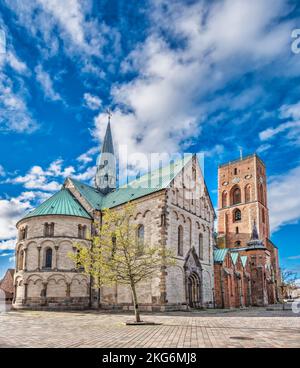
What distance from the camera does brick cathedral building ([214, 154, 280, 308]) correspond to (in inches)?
1928

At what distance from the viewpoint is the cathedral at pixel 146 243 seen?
35.8 m

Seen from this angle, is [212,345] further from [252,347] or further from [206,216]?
[206,216]

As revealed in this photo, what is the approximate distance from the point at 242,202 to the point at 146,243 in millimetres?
48203

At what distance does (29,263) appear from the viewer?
124 feet

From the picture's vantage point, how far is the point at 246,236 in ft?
237

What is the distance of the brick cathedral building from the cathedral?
17.9 inches

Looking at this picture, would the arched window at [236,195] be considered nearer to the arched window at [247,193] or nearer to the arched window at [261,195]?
the arched window at [247,193]

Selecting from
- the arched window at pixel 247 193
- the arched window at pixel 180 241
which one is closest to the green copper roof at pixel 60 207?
the arched window at pixel 180 241

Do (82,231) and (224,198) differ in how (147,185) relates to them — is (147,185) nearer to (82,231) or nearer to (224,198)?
(82,231)

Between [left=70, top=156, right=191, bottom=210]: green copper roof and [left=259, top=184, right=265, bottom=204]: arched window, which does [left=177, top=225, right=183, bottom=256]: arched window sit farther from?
[left=259, top=184, right=265, bottom=204]: arched window

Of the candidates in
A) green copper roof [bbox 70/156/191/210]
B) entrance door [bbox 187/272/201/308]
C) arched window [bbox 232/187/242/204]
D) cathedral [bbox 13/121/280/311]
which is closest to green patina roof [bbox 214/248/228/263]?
cathedral [bbox 13/121/280/311]

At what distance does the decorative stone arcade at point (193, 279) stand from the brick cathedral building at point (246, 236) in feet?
20.1
